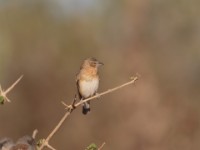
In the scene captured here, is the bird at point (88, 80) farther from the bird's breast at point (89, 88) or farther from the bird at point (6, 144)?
the bird at point (6, 144)

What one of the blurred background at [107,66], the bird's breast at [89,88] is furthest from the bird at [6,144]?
the blurred background at [107,66]

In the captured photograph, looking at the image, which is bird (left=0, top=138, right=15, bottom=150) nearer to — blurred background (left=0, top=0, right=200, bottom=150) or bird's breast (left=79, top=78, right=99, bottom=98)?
bird's breast (left=79, top=78, right=99, bottom=98)

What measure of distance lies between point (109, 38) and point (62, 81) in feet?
12.0

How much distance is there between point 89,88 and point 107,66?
1422cm

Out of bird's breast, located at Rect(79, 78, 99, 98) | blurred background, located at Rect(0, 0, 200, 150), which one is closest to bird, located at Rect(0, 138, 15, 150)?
bird's breast, located at Rect(79, 78, 99, 98)

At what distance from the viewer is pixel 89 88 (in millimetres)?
7664

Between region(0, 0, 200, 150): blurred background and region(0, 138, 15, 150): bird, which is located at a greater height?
region(0, 0, 200, 150): blurred background

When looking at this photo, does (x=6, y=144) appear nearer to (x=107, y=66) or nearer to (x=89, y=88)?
(x=89, y=88)

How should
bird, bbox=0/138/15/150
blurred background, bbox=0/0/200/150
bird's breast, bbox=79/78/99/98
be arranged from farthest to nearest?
blurred background, bbox=0/0/200/150 → bird's breast, bbox=79/78/99/98 → bird, bbox=0/138/15/150

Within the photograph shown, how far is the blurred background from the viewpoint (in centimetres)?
1493

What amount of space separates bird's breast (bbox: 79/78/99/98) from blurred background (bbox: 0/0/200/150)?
108 inches

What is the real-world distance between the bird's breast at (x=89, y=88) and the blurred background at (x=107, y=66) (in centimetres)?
274

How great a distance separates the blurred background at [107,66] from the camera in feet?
49.0

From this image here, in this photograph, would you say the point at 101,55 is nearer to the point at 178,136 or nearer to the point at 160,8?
the point at 160,8
